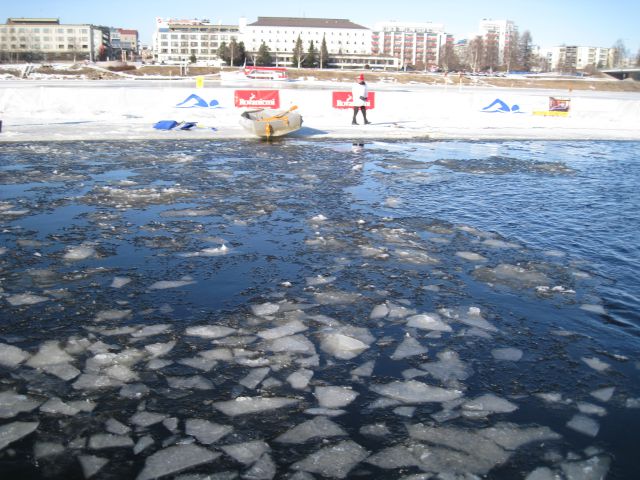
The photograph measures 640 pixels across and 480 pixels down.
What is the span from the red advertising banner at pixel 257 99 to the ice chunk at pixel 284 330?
21152 millimetres

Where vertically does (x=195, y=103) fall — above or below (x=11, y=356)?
above

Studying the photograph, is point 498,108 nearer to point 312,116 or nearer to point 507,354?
point 312,116

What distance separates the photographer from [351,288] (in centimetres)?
618

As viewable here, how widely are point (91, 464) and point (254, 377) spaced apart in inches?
52.2

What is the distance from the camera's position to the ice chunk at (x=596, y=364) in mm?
4609

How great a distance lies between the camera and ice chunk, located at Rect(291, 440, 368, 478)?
3.36 metres

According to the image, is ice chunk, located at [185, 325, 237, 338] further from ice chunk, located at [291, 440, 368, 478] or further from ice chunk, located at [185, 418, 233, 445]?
ice chunk, located at [291, 440, 368, 478]

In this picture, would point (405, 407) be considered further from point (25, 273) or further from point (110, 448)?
point (25, 273)

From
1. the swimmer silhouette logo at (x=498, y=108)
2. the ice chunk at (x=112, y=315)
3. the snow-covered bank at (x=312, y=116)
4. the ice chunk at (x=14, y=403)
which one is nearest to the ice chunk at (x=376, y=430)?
the ice chunk at (x=14, y=403)

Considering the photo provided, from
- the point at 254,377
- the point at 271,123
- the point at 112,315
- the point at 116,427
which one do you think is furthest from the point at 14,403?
the point at 271,123

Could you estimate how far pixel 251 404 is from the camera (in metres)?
3.99

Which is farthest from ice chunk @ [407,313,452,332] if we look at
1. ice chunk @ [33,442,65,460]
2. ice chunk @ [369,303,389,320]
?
ice chunk @ [33,442,65,460]

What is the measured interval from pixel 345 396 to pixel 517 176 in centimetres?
1059

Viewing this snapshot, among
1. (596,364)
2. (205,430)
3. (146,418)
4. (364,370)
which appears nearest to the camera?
(205,430)
